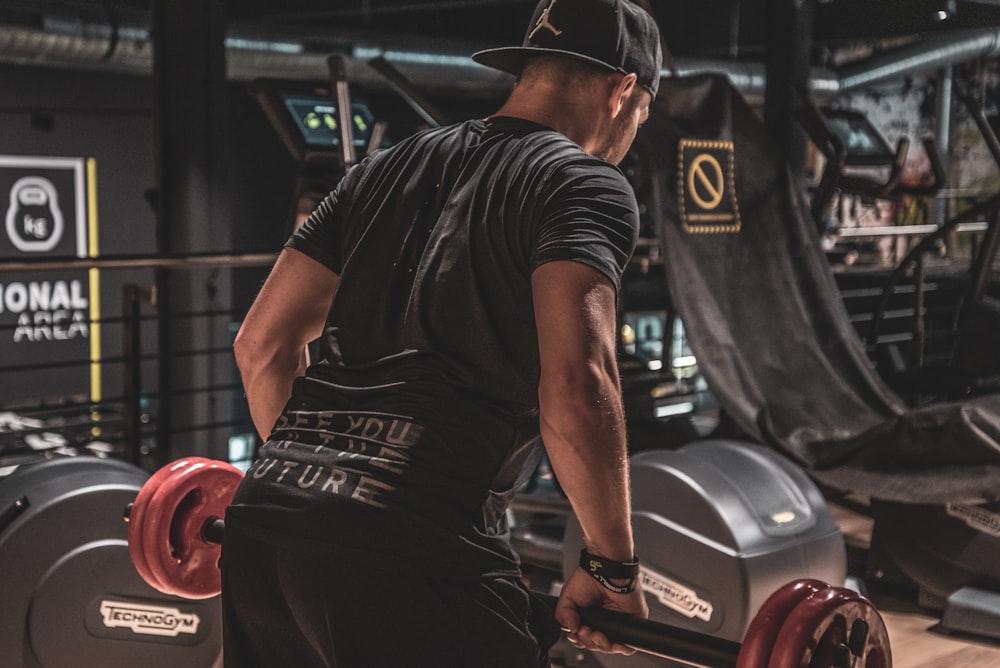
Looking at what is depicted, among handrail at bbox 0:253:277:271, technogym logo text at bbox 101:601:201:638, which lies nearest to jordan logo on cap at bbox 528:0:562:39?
technogym logo text at bbox 101:601:201:638

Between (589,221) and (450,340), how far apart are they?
23 centimetres

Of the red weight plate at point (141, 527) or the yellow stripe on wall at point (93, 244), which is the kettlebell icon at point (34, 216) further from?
the red weight plate at point (141, 527)

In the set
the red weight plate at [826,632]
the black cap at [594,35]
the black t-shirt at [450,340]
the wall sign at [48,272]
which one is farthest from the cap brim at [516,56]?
the wall sign at [48,272]

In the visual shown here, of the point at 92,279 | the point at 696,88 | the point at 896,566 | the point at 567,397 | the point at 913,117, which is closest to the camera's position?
the point at 567,397

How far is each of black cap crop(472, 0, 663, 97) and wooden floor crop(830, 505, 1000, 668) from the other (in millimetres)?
2058

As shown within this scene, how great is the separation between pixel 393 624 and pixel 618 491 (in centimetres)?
31

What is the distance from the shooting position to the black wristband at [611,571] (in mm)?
1464

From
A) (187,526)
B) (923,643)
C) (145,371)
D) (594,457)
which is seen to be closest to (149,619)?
(187,526)

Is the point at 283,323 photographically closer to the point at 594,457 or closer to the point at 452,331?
the point at 452,331

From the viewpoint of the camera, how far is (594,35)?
1552 millimetres

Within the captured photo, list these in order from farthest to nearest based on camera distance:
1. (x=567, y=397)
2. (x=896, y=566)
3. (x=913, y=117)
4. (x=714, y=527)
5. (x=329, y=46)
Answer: (x=913, y=117), (x=329, y=46), (x=896, y=566), (x=714, y=527), (x=567, y=397)

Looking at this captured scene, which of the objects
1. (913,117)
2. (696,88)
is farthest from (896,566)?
(913,117)

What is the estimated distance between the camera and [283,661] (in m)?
1.51

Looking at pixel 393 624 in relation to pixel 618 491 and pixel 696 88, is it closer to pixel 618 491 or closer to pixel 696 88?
pixel 618 491
